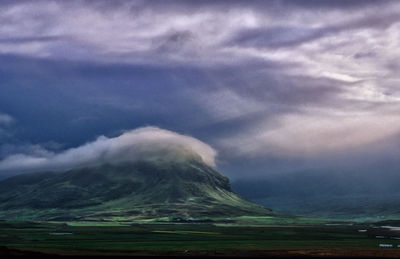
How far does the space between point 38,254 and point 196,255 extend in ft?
142

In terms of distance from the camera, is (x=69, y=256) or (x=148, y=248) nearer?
(x=69, y=256)

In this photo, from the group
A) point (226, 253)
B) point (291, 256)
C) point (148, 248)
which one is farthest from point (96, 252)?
point (291, 256)

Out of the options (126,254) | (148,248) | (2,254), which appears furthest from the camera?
(148,248)

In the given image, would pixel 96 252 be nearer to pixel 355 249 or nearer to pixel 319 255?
pixel 319 255

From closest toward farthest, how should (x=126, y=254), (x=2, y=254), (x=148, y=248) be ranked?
(x=2, y=254)
(x=126, y=254)
(x=148, y=248)

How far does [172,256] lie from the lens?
469 feet

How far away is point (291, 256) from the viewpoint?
145875 millimetres

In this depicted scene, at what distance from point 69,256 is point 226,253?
44.7 m

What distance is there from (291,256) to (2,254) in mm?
77655

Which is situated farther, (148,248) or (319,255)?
(148,248)

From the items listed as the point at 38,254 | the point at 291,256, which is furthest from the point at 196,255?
the point at 38,254

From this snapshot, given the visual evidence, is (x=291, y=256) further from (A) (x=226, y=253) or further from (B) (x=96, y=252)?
(B) (x=96, y=252)

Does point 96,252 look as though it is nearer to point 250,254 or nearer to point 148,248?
point 148,248

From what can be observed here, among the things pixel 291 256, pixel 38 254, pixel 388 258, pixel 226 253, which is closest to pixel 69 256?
pixel 38 254
